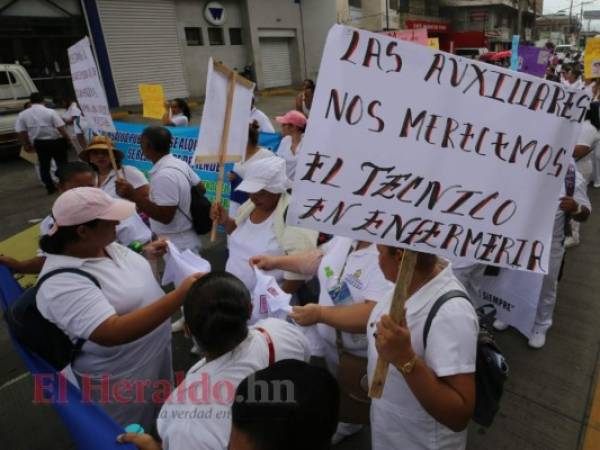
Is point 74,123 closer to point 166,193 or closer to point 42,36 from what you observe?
point 166,193

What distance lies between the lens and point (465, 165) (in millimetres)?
1235

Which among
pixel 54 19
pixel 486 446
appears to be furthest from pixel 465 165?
pixel 54 19

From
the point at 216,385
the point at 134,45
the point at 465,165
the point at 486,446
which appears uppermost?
the point at 134,45

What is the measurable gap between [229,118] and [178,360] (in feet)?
6.92

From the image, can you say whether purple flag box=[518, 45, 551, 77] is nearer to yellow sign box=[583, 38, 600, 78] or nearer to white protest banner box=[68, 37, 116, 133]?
yellow sign box=[583, 38, 600, 78]

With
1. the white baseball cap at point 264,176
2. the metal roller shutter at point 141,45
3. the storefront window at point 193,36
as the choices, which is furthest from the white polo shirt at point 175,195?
the storefront window at point 193,36

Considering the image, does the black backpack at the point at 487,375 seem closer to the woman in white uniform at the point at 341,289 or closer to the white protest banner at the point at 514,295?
the woman in white uniform at the point at 341,289

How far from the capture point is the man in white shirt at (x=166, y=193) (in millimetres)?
3244

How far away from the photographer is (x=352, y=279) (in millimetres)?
2035

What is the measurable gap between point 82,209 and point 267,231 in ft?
3.72

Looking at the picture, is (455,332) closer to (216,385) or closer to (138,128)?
(216,385)

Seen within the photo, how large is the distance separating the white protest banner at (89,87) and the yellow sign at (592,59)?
6343 millimetres

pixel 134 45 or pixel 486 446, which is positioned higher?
pixel 134 45

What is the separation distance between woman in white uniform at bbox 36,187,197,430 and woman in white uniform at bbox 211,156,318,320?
2.24 ft
